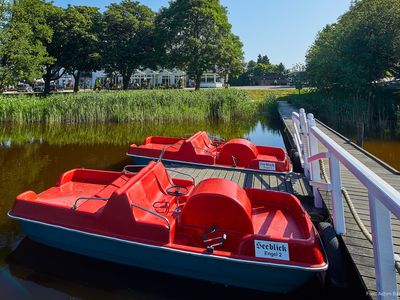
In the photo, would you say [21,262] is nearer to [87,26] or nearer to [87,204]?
[87,204]

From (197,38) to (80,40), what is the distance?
35.5ft

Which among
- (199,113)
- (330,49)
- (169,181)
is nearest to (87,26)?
(199,113)

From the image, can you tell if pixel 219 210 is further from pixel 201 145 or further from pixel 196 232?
pixel 201 145

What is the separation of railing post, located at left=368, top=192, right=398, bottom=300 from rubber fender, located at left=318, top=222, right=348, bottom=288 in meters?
0.99

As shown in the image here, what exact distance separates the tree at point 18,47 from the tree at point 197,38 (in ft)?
35.3

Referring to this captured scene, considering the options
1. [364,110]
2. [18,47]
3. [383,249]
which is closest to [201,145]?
[383,249]

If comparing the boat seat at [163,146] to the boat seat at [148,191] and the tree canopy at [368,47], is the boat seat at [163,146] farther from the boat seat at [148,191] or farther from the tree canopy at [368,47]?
the tree canopy at [368,47]

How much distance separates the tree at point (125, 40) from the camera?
29.7 m

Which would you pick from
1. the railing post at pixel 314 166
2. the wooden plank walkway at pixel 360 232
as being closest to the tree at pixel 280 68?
the wooden plank walkway at pixel 360 232

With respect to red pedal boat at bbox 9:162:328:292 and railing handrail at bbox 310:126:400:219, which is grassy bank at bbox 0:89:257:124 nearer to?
red pedal boat at bbox 9:162:328:292

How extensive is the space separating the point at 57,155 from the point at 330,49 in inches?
695

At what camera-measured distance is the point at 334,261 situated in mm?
3324

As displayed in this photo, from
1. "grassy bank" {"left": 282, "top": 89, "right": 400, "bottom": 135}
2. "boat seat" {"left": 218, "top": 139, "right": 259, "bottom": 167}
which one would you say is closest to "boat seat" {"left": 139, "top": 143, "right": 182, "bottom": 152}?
"boat seat" {"left": 218, "top": 139, "right": 259, "bottom": 167}

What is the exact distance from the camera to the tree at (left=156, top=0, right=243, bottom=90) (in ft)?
83.9
